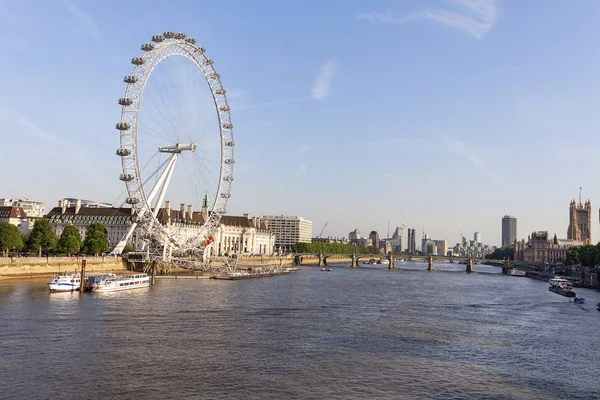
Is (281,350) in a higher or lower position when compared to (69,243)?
lower

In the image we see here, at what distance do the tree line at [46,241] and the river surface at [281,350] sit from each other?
26.6 meters

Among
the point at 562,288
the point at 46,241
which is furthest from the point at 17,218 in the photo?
the point at 562,288

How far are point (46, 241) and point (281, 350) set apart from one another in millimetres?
63370

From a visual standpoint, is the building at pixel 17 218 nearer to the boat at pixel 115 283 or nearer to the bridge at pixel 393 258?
the bridge at pixel 393 258

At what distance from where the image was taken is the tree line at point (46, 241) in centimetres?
7994

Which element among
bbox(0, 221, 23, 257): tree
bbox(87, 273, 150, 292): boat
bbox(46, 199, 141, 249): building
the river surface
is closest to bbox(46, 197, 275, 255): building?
bbox(46, 199, 141, 249): building

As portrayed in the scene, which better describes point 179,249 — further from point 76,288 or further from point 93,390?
point 93,390

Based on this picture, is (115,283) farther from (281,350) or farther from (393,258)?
(393,258)

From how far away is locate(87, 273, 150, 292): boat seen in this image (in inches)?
2357

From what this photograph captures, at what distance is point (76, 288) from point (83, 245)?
39.0m

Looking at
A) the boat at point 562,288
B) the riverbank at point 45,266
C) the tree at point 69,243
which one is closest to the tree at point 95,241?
the tree at point 69,243

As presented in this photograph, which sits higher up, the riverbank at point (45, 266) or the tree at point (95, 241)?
the tree at point (95, 241)

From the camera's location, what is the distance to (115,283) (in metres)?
61.5

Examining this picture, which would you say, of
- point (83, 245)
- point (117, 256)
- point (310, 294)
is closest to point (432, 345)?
point (310, 294)
